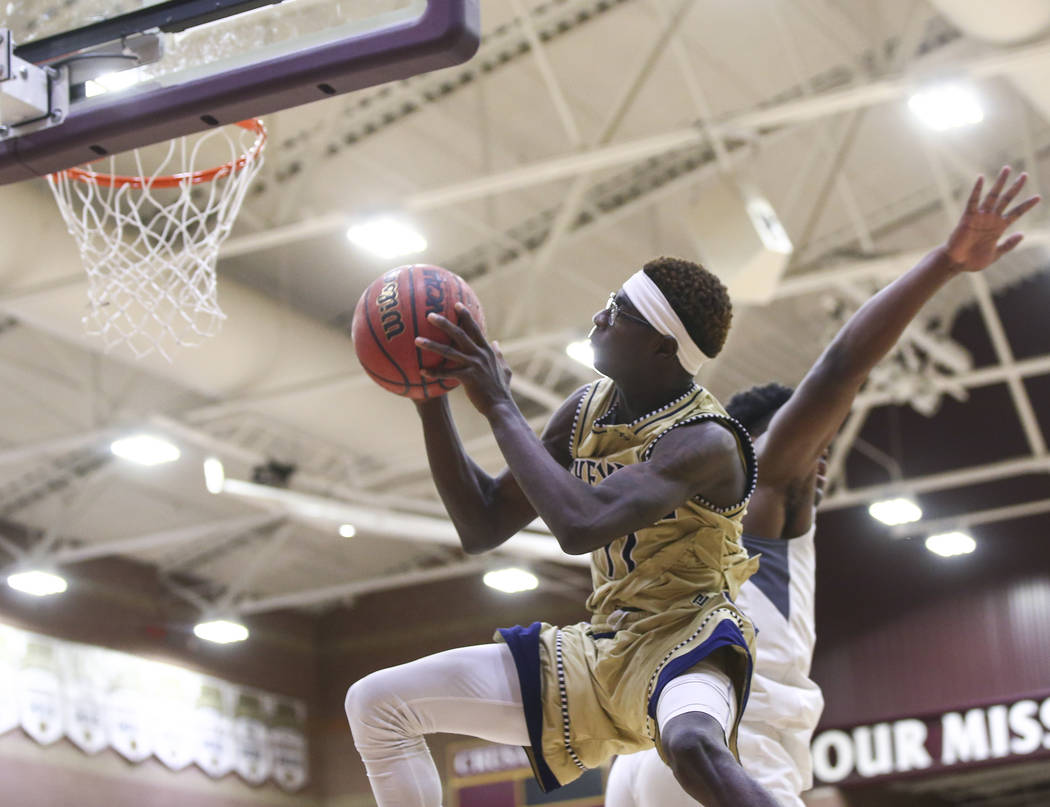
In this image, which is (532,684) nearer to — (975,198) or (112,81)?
(975,198)

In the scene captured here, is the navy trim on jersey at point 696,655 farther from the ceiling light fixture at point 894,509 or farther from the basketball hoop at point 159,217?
A: the ceiling light fixture at point 894,509

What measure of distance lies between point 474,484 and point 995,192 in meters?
1.61

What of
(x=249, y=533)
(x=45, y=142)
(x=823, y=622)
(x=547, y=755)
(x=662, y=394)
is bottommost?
(x=547, y=755)

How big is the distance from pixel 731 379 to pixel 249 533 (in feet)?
20.9

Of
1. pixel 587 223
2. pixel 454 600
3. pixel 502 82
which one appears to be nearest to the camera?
pixel 502 82

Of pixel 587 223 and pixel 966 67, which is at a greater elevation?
pixel 587 223

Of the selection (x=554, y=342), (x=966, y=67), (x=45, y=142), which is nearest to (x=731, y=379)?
(x=554, y=342)

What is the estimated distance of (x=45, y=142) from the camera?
4043 millimetres

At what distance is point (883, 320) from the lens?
12.9ft

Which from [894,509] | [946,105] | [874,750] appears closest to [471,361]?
[946,105]

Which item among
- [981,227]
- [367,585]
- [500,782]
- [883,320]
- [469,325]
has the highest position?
[367,585]

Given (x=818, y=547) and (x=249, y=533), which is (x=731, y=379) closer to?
(x=818, y=547)

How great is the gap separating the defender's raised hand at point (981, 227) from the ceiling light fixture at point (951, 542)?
12305mm

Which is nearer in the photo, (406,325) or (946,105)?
(406,325)
